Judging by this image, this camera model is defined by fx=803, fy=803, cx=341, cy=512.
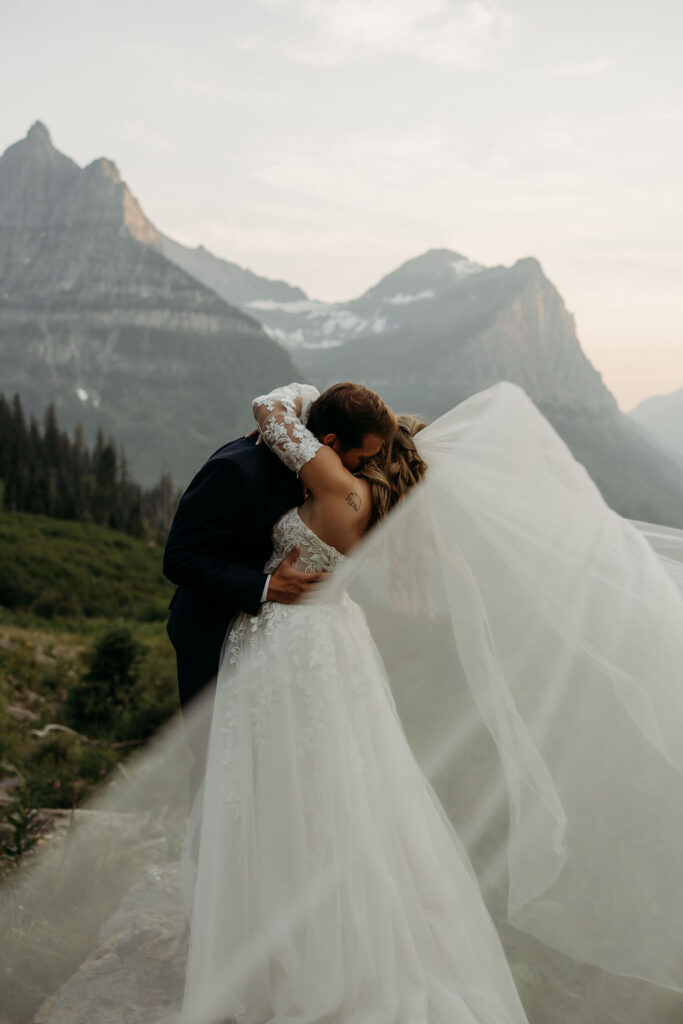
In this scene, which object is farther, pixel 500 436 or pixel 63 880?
pixel 63 880

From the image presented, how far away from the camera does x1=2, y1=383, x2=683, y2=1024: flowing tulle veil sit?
11.6ft

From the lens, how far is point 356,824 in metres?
3.35

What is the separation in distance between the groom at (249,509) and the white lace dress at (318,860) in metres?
0.09

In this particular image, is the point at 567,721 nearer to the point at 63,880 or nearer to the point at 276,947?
the point at 276,947

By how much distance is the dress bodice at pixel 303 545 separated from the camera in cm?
340

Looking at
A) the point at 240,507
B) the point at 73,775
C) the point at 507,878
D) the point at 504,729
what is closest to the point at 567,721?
the point at 504,729

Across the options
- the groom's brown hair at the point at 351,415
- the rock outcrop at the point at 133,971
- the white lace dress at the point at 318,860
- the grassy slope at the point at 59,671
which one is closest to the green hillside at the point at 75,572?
the grassy slope at the point at 59,671

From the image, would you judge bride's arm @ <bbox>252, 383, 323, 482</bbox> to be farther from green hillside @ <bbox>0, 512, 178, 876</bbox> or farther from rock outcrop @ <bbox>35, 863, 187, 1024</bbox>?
green hillside @ <bbox>0, 512, 178, 876</bbox>

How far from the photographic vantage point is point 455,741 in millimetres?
4254

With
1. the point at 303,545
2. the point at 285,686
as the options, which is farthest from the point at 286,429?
the point at 285,686

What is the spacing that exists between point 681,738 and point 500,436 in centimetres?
167

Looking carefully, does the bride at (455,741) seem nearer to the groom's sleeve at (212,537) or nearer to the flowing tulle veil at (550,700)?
the flowing tulle veil at (550,700)

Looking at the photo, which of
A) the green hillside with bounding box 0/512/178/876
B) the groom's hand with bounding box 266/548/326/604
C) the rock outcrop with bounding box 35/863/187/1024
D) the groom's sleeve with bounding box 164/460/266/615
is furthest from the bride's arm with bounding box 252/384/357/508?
the green hillside with bounding box 0/512/178/876

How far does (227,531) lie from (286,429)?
524 mm
